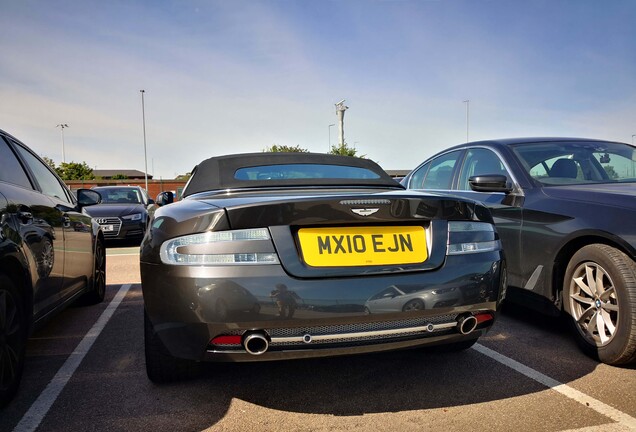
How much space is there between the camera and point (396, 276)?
220cm

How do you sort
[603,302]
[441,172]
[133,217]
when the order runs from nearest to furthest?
[603,302], [441,172], [133,217]

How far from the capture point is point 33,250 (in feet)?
9.36

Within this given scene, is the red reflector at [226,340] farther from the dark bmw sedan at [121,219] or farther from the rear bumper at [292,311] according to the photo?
the dark bmw sedan at [121,219]

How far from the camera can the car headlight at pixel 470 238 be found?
2.39 m

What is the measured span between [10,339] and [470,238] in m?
2.37

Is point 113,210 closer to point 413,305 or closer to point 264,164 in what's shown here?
point 264,164

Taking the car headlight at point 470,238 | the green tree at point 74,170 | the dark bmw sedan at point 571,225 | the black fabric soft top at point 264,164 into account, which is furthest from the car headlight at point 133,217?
the green tree at point 74,170

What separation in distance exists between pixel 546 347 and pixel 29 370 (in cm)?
330

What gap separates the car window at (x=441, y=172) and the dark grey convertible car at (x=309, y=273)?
2783 mm

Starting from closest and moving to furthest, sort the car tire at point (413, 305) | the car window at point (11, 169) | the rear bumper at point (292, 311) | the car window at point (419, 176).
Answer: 1. the rear bumper at point (292, 311)
2. the car tire at point (413, 305)
3. the car window at point (11, 169)
4. the car window at point (419, 176)

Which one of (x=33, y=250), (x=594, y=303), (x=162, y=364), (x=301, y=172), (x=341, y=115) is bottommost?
(x=162, y=364)

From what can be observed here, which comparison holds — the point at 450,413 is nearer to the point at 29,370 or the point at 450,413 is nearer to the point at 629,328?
the point at 629,328

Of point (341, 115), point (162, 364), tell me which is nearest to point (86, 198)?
point (162, 364)

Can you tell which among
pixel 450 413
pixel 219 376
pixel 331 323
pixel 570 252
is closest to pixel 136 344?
pixel 219 376
